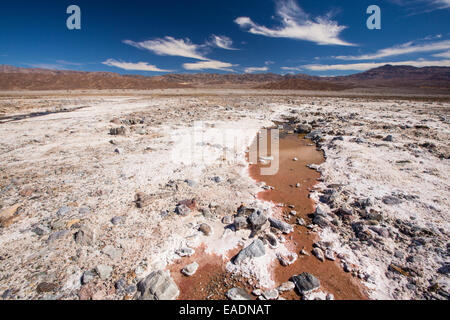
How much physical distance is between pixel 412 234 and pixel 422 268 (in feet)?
2.48

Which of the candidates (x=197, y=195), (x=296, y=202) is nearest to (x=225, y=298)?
(x=197, y=195)

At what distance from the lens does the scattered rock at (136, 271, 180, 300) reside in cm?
225

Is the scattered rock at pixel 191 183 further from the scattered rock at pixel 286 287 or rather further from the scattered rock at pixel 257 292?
the scattered rock at pixel 286 287

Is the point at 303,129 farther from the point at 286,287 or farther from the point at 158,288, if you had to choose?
the point at 158,288

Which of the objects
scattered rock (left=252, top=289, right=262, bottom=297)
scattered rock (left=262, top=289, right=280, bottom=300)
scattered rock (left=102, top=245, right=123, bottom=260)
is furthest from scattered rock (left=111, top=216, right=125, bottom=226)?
scattered rock (left=262, top=289, right=280, bottom=300)

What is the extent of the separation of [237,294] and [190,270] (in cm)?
69

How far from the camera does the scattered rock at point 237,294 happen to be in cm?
228

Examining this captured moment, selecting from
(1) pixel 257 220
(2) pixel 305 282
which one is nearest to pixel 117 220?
(1) pixel 257 220

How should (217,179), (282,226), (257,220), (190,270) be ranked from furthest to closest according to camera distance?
1. (217,179)
2. (282,226)
3. (257,220)
4. (190,270)

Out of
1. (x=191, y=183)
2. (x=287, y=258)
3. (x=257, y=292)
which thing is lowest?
(x=257, y=292)

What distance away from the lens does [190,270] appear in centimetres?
260

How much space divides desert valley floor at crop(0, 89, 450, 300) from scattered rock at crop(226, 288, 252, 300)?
0.5 inches

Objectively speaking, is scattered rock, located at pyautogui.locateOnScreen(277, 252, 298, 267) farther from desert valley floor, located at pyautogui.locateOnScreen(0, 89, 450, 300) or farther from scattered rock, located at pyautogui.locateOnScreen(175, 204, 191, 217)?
scattered rock, located at pyautogui.locateOnScreen(175, 204, 191, 217)

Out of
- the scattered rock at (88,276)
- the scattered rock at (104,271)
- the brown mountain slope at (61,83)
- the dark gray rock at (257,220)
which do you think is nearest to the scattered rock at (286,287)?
the dark gray rock at (257,220)
